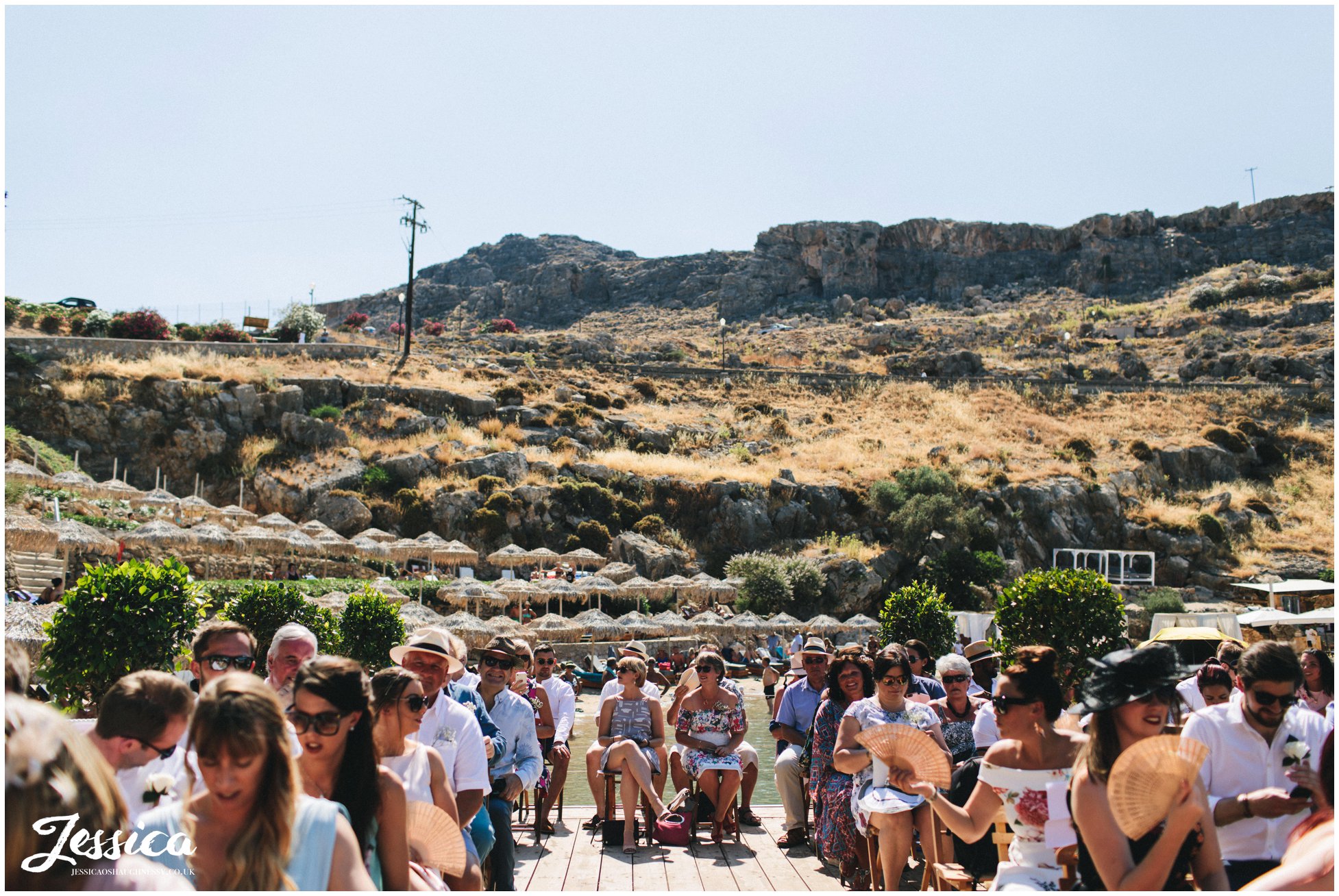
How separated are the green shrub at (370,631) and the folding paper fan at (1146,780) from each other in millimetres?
8741

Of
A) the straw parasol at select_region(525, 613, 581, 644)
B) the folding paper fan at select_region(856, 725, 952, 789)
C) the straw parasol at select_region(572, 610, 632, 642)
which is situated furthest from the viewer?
the straw parasol at select_region(572, 610, 632, 642)

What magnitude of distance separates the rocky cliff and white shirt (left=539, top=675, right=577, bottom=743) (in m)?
82.6

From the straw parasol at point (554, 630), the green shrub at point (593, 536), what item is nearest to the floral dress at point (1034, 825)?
the straw parasol at point (554, 630)

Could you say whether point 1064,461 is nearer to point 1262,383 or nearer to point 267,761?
point 1262,383

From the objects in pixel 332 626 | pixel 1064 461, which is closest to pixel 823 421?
pixel 1064 461

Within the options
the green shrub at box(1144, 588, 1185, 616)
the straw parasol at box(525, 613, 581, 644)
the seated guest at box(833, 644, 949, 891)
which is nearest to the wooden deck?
the seated guest at box(833, 644, 949, 891)

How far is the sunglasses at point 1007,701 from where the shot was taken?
3.49 metres

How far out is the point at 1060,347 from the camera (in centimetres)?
6356

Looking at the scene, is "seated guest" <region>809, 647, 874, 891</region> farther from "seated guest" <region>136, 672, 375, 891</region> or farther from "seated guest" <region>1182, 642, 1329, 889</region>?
"seated guest" <region>136, 672, 375, 891</region>

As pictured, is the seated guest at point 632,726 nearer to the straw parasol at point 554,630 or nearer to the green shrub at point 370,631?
the green shrub at point 370,631

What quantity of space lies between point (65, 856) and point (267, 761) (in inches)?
17.2

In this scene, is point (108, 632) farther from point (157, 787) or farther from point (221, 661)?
point (157, 787)

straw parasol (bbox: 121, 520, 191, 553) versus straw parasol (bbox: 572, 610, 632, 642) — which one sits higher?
straw parasol (bbox: 121, 520, 191, 553)

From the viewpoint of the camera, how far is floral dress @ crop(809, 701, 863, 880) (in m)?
5.54
